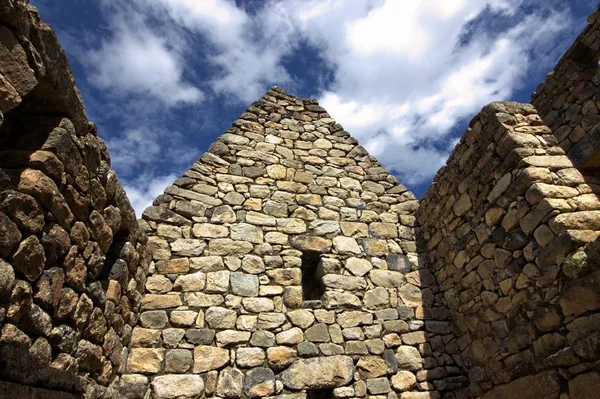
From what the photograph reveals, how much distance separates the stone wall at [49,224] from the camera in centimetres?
204

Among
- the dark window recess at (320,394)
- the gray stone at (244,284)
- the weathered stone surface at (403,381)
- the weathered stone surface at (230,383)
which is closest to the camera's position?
the weathered stone surface at (230,383)

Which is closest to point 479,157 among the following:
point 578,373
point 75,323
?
point 578,373

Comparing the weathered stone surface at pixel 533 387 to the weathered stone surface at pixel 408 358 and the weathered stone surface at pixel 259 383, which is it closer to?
the weathered stone surface at pixel 408 358

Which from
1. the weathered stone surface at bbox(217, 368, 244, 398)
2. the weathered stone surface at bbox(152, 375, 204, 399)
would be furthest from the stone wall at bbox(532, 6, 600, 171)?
the weathered stone surface at bbox(152, 375, 204, 399)

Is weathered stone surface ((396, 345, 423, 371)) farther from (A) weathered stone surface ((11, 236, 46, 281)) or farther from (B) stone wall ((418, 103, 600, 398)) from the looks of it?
(A) weathered stone surface ((11, 236, 46, 281))

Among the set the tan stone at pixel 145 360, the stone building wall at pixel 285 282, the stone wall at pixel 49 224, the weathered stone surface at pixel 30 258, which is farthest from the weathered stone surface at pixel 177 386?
the weathered stone surface at pixel 30 258

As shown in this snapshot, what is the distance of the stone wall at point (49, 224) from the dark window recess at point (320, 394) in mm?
2194

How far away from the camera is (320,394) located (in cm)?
434

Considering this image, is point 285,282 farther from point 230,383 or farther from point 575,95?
point 575,95

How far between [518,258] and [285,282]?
256 centimetres

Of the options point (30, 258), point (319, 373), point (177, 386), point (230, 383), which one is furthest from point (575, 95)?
point (30, 258)

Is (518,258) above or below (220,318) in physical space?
above

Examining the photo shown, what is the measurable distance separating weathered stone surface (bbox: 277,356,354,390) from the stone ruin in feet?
0.07

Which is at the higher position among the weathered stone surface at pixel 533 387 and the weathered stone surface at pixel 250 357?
the weathered stone surface at pixel 250 357
